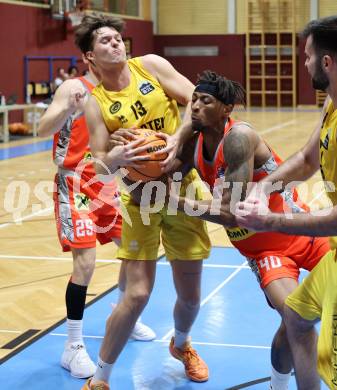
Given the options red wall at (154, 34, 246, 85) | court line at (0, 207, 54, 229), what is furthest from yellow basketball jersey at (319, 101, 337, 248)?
red wall at (154, 34, 246, 85)

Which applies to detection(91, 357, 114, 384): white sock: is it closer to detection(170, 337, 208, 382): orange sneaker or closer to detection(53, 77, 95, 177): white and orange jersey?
detection(170, 337, 208, 382): orange sneaker

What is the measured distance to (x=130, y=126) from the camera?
430 cm

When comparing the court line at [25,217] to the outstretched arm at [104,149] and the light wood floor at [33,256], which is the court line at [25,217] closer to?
the light wood floor at [33,256]

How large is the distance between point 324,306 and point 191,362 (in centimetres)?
170

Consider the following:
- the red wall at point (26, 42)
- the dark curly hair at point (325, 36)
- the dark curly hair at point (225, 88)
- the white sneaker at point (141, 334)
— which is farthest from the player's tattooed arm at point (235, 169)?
the red wall at point (26, 42)

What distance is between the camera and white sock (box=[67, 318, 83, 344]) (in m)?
4.81

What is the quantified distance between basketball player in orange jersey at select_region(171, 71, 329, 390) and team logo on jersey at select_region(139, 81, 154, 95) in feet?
1.38

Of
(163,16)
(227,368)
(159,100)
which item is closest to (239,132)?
(159,100)

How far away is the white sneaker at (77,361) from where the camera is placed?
4.67 meters

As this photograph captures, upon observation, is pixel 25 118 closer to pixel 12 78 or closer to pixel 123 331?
pixel 12 78

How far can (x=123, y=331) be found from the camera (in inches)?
167

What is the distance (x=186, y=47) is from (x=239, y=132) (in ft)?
84.0

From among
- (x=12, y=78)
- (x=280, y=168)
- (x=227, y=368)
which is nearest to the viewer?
(x=280, y=168)

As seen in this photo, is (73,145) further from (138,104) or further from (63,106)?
(138,104)
